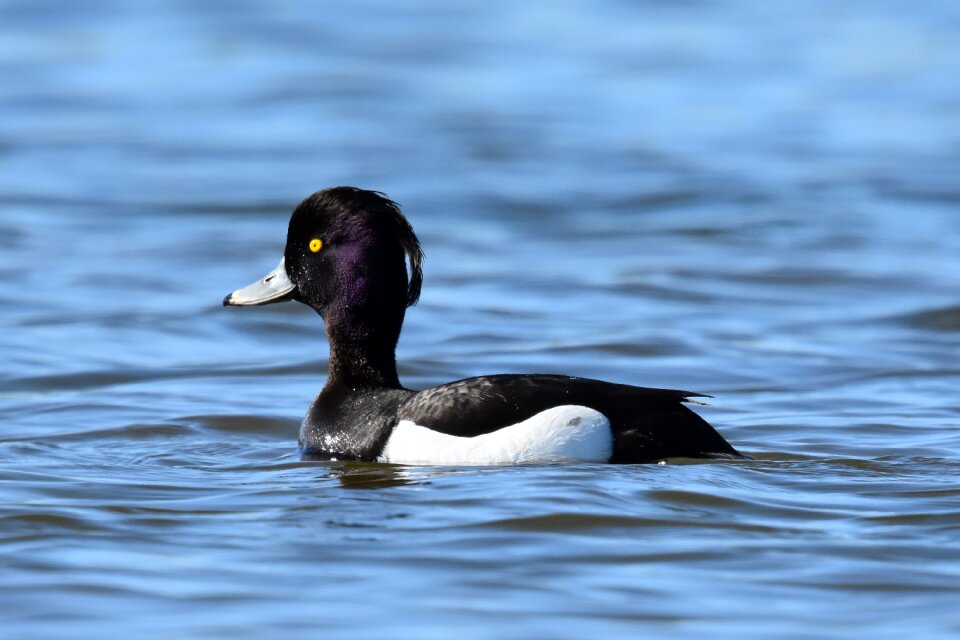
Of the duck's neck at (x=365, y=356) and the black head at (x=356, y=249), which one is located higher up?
the black head at (x=356, y=249)

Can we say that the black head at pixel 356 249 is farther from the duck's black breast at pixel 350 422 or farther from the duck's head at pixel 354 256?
the duck's black breast at pixel 350 422

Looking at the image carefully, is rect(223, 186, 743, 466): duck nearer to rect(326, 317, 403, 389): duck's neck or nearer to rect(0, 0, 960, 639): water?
rect(326, 317, 403, 389): duck's neck

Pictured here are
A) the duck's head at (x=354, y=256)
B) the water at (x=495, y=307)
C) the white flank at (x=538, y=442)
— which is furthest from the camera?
the duck's head at (x=354, y=256)

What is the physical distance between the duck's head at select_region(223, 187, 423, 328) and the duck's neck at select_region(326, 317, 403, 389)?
4 centimetres

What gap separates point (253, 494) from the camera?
295 inches

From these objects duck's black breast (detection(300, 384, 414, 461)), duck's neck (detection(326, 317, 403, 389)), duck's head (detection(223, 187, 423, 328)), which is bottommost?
duck's black breast (detection(300, 384, 414, 461))

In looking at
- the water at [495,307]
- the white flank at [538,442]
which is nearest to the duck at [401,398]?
the white flank at [538,442]

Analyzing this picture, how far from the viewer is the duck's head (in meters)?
8.44

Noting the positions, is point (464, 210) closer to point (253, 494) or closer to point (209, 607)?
point (253, 494)

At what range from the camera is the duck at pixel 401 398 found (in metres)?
7.71

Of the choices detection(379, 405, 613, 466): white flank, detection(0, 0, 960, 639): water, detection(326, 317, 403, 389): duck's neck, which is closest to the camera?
detection(0, 0, 960, 639): water

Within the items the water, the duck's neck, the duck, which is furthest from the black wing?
the duck's neck

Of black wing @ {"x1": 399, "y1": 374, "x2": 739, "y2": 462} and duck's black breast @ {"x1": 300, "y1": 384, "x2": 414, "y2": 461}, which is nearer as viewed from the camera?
black wing @ {"x1": 399, "y1": 374, "x2": 739, "y2": 462}

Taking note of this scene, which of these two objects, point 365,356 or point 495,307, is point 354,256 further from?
point 495,307
